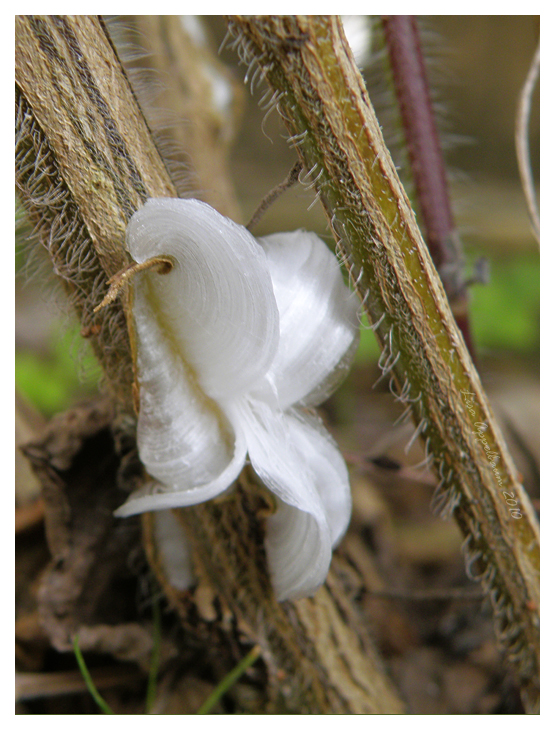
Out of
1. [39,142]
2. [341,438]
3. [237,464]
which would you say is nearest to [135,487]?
[237,464]

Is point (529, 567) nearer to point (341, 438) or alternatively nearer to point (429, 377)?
point (429, 377)

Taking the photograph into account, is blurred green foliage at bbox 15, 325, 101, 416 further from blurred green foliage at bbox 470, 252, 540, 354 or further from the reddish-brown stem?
blurred green foliage at bbox 470, 252, 540, 354

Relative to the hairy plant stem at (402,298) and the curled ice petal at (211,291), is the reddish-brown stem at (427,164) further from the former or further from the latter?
the curled ice petal at (211,291)

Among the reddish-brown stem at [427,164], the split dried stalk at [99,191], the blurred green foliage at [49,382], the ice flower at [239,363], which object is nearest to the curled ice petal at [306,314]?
the ice flower at [239,363]

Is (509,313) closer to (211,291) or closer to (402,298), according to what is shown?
(402,298)

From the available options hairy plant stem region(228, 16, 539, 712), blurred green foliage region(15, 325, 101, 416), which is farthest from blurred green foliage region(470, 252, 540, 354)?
blurred green foliage region(15, 325, 101, 416)

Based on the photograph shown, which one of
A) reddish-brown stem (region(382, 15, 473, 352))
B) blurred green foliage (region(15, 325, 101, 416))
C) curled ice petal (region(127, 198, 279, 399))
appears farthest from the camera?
blurred green foliage (region(15, 325, 101, 416))

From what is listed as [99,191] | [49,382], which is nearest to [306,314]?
[99,191]
